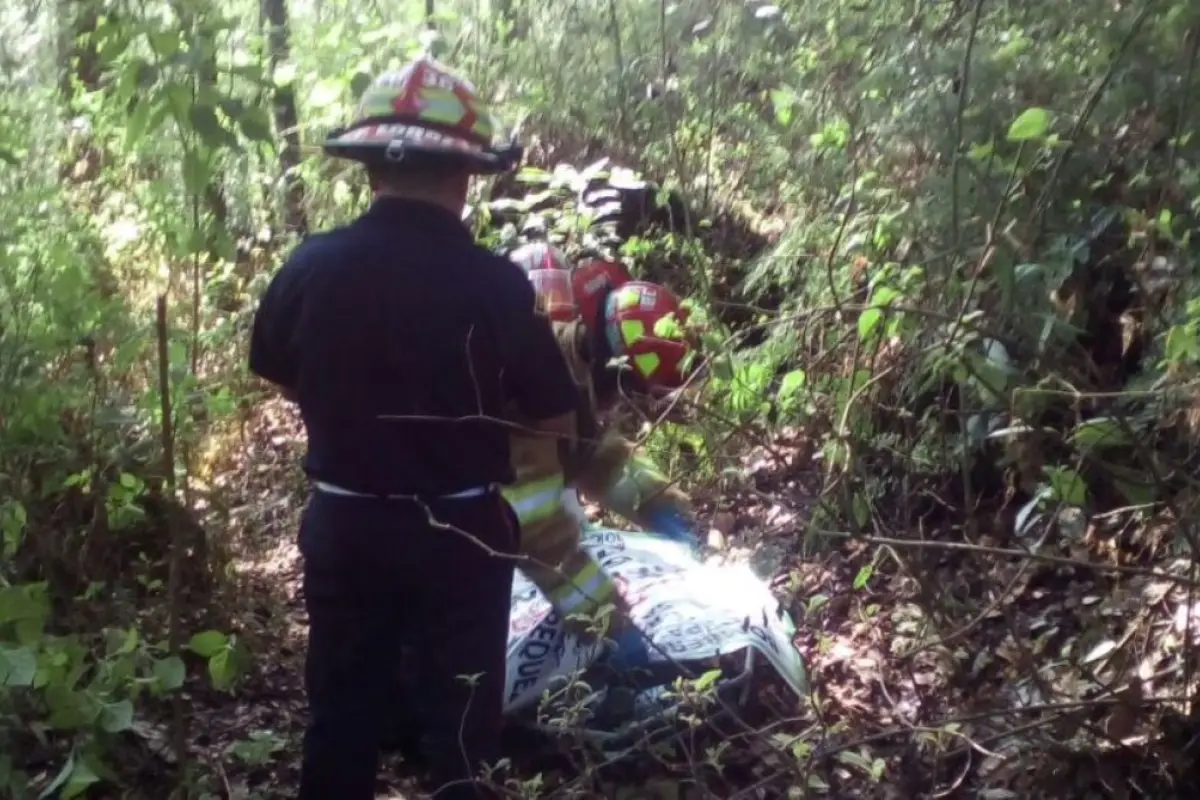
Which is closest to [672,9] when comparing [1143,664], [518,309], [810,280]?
[810,280]

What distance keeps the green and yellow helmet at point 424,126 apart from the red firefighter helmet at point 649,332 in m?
1.02

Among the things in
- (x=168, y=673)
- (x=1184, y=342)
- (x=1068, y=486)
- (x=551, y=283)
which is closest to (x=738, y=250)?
(x=551, y=283)

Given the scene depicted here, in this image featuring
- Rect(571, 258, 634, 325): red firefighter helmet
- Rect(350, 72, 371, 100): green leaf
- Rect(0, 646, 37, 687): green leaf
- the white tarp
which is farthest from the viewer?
Rect(571, 258, 634, 325): red firefighter helmet

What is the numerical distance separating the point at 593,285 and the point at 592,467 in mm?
1388

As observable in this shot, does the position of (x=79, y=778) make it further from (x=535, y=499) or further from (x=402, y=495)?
(x=535, y=499)

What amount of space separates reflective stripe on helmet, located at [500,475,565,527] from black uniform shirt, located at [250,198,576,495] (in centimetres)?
38

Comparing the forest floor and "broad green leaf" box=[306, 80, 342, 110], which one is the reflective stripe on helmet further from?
"broad green leaf" box=[306, 80, 342, 110]

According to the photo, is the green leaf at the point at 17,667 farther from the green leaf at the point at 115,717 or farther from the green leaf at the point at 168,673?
the green leaf at the point at 168,673

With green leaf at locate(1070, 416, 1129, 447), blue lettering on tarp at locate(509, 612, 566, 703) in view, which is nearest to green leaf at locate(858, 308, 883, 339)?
green leaf at locate(1070, 416, 1129, 447)

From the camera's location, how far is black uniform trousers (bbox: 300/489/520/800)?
307 cm

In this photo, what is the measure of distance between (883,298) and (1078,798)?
46.8 inches

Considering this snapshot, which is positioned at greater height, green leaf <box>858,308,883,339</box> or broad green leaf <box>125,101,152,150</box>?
broad green leaf <box>125,101,152,150</box>

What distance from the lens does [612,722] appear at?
3646 millimetres

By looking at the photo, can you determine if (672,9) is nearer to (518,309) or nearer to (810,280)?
(810,280)
